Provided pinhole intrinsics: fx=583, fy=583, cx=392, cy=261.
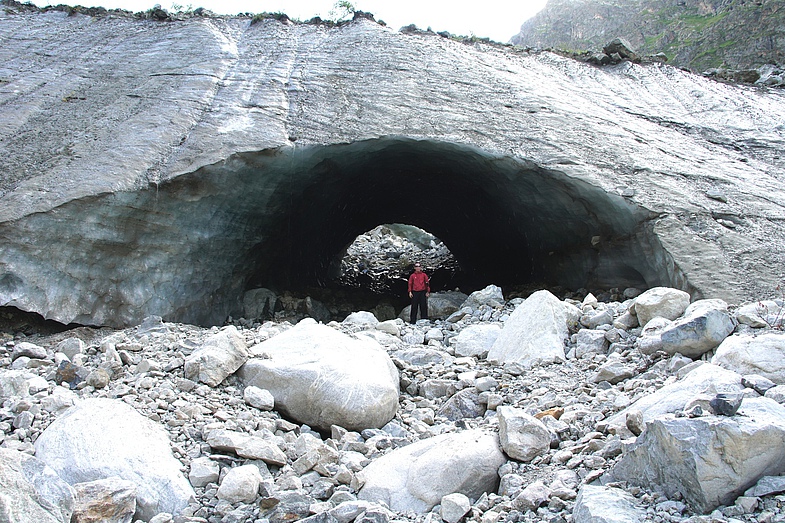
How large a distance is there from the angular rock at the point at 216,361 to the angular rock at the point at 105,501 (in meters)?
1.27

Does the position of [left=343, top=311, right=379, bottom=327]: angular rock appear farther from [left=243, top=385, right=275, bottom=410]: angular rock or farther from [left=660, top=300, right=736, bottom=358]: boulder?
[left=660, top=300, right=736, bottom=358]: boulder

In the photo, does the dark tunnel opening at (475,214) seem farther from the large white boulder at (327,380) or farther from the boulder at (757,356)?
the large white boulder at (327,380)

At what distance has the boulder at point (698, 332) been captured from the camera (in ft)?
12.6

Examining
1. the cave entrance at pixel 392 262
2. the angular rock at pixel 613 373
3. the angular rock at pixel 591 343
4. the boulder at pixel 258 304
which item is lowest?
the cave entrance at pixel 392 262

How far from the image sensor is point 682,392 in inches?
115

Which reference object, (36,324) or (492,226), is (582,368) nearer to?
(36,324)

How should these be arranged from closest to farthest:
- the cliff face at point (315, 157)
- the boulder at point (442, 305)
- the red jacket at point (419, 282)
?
the cliff face at point (315, 157) → the red jacket at point (419, 282) → the boulder at point (442, 305)

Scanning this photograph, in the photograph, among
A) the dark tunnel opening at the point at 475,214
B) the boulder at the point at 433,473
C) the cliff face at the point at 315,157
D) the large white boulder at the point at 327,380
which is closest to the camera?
the boulder at the point at 433,473

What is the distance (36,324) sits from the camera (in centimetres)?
554

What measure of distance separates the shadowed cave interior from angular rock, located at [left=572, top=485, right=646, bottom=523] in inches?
162

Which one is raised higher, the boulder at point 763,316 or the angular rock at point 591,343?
the boulder at point 763,316

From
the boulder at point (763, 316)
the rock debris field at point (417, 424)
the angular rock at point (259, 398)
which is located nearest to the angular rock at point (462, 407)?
the rock debris field at point (417, 424)

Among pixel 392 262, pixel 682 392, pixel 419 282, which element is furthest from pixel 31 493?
pixel 392 262

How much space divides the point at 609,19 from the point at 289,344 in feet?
93.6
